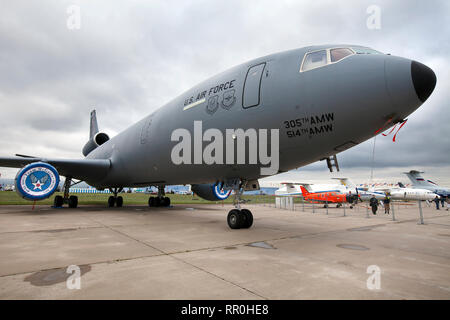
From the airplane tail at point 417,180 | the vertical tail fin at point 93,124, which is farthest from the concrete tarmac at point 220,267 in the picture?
the airplane tail at point 417,180

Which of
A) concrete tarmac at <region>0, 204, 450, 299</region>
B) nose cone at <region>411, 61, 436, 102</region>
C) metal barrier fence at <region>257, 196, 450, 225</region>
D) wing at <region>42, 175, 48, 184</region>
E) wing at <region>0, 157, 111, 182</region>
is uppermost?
nose cone at <region>411, 61, 436, 102</region>

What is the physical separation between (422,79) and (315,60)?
1.82 m

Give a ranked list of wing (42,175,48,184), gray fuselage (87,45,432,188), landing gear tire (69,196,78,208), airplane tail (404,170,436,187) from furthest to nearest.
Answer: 1. airplane tail (404,170,436,187)
2. landing gear tire (69,196,78,208)
3. wing (42,175,48,184)
4. gray fuselage (87,45,432,188)

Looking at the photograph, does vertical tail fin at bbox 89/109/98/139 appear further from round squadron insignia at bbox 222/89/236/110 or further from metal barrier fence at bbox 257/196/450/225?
round squadron insignia at bbox 222/89/236/110

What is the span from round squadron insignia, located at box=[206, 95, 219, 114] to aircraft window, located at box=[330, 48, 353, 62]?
112 inches

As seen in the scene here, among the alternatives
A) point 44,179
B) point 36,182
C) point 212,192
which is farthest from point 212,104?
point 36,182

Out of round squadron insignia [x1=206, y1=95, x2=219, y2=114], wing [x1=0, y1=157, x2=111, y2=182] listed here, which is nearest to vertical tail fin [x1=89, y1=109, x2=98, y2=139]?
wing [x1=0, y1=157, x2=111, y2=182]

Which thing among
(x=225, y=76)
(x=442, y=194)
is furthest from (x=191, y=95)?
(x=442, y=194)

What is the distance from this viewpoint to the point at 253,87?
573cm

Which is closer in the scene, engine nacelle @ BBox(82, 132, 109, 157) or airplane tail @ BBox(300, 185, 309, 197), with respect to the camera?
engine nacelle @ BBox(82, 132, 109, 157)

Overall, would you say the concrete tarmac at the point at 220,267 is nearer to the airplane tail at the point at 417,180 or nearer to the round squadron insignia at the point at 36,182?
the round squadron insignia at the point at 36,182

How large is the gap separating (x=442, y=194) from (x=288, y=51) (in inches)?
1924

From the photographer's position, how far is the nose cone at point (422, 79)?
3852 millimetres

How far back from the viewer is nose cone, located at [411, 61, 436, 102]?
3.85 m
